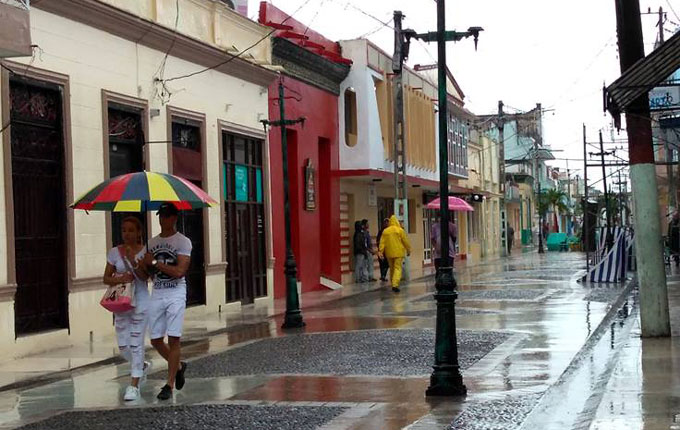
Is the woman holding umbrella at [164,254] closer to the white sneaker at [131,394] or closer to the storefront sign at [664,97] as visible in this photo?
the white sneaker at [131,394]

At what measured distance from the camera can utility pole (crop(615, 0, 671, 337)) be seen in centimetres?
1177

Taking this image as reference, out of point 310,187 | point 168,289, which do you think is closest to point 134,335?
point 168,289

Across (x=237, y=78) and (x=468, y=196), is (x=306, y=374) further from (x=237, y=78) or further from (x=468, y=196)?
(x=468, y=196)

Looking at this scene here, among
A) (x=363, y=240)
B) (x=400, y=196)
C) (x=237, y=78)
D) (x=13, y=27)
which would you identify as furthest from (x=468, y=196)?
(x=13, y=27)

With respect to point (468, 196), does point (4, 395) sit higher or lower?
lower

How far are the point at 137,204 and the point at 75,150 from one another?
5.32m

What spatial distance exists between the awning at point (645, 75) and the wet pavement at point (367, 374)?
3.03 m

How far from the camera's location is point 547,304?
1886 cm

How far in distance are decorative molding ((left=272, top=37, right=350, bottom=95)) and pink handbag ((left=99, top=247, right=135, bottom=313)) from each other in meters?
14.4

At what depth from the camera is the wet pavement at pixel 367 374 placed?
26.7 ft

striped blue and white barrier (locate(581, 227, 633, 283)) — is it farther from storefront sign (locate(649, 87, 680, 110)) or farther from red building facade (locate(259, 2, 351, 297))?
storefront sign (locate(649, 87, 680, 110))

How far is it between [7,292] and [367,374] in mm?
5255

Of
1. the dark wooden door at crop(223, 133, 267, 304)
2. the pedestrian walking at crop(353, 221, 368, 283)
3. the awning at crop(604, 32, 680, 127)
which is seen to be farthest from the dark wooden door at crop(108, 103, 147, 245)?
the pedestrian walking at crop(353, 221, 368, 283)

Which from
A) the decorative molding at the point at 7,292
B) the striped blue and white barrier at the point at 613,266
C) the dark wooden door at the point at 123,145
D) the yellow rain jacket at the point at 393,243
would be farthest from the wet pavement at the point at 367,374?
the striped blue and white barrier at the point at 613,266
